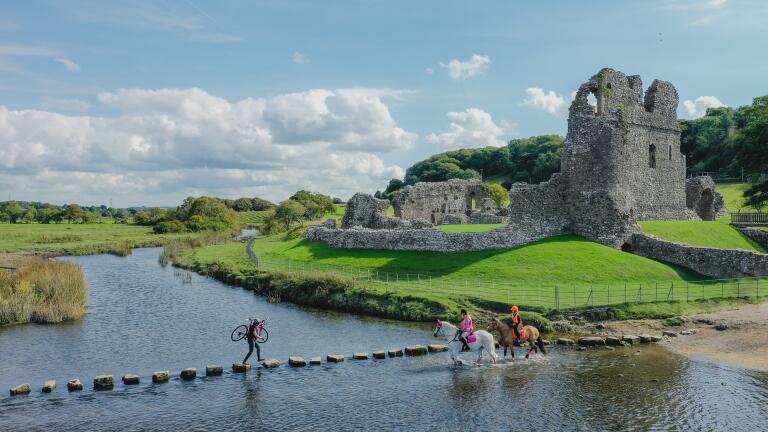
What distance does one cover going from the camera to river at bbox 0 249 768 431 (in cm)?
1647

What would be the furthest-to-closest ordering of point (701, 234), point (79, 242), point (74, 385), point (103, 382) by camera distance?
point (79, 242) < point (701, 234) < point (103, 382) < point (74, 385)

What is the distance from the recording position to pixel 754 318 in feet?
88.7

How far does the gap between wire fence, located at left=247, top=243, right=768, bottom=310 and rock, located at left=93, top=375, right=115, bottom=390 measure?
16.0 meters

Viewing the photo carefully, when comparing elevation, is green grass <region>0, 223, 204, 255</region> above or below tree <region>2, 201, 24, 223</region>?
below

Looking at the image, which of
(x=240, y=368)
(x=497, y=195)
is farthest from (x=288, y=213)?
(x=240, y=368)

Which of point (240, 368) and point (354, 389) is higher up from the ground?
point (240, 368)

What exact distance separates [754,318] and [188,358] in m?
25.0

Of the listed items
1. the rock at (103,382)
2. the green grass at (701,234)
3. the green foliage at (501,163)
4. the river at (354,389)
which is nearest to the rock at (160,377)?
the river at (354,389)

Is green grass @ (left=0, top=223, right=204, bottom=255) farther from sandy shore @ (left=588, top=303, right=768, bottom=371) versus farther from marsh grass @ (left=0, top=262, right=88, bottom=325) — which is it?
sandy shore @ (left=588, top=303, right=768, bottom=371)

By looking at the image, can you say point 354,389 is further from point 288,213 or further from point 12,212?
point 12,212

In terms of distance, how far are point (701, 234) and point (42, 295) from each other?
Answer: 143 ft

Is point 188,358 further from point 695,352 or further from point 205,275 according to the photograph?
point 205,275

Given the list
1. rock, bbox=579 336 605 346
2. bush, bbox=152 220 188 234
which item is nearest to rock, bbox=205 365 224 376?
rock, bbox=579 336 605 346

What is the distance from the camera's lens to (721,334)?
2541 centimetres
